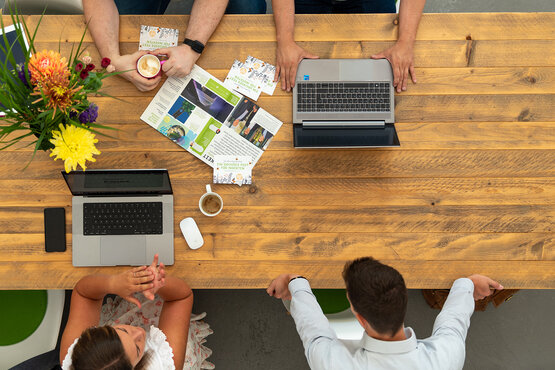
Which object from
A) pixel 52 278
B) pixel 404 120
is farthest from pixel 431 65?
pixel 52 278

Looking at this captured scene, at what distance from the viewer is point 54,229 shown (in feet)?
4.65

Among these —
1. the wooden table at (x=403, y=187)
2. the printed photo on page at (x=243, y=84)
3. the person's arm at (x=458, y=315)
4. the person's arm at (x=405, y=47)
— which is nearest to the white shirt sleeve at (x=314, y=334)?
the wooden table at (x=403, y=187)

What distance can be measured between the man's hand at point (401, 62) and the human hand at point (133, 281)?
110 cm

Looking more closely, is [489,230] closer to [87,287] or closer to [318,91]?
[318,91]

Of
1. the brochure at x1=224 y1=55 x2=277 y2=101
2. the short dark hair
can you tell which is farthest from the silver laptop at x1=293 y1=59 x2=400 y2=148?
the short dark hair

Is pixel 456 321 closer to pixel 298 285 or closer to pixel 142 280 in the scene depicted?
pixel 298 285

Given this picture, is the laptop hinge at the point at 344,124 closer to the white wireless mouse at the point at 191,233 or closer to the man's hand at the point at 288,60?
the man's hand at the point at 288,60

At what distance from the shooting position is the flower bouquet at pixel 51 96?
1.04 m

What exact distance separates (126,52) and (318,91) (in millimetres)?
743

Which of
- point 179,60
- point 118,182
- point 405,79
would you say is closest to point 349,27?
point 405,79

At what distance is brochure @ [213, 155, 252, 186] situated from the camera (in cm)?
145

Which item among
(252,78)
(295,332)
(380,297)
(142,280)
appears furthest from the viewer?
(295,332)

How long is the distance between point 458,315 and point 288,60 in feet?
3.50

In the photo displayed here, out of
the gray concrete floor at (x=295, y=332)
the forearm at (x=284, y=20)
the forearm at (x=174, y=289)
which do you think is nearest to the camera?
the forearm at (x=174, y=289)
